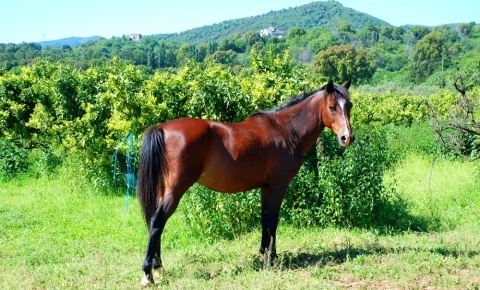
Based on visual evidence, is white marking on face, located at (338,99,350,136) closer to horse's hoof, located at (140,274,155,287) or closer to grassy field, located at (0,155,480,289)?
grassy field, located at (0,155,480,289)

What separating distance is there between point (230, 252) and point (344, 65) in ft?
194

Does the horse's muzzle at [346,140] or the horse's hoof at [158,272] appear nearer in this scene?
the horse's hoof at [158,272]

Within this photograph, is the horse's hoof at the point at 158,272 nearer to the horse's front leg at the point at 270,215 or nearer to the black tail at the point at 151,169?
the black tail at the point at 151,169

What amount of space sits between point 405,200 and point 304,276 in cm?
456

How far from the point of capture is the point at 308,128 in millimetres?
5898

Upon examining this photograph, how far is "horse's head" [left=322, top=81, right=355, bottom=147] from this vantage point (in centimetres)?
554

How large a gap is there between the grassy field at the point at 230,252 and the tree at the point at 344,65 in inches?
2143

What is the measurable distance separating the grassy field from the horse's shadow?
0.01 metres

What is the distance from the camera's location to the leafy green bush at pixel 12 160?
40.4 feet

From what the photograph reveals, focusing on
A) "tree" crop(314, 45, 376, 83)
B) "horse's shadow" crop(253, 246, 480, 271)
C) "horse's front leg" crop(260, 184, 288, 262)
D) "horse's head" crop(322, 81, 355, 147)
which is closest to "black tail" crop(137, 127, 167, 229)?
"horse's front leg" crop(260, 184, 288, 262)

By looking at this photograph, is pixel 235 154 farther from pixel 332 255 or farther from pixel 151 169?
pixel 332 255

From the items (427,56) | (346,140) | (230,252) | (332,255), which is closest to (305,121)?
(346,140)

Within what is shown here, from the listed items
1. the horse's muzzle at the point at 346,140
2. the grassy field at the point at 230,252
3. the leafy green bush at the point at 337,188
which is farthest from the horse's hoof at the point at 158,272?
the leafy green bush at the point at 337,188

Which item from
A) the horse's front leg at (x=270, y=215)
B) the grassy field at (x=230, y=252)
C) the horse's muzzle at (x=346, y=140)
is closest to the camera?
the grassy field at (x=230, y=252)
